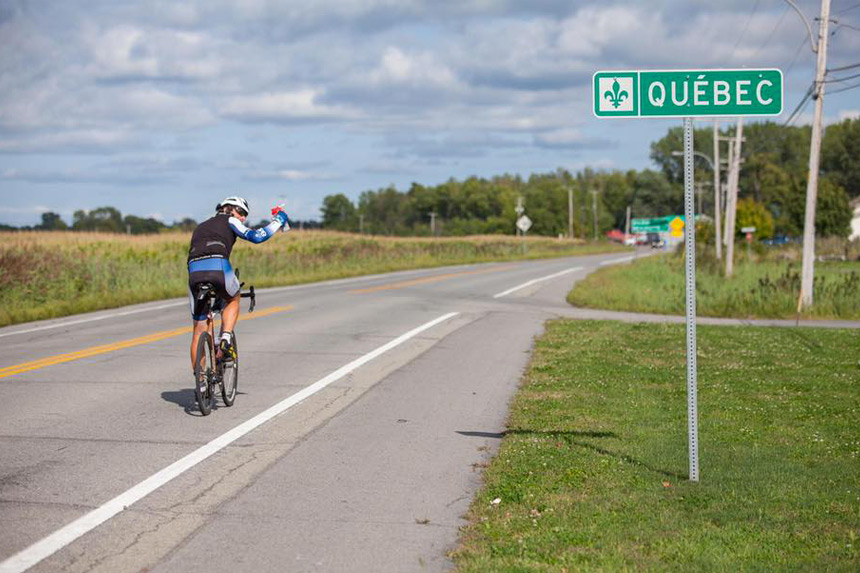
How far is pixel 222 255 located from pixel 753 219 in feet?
280

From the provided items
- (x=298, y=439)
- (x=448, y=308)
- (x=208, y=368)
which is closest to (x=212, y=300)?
(x=208, y=368)

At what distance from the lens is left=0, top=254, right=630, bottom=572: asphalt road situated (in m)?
5.43

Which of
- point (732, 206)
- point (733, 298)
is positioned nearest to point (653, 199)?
point (732, 206)

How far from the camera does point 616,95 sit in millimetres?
7031

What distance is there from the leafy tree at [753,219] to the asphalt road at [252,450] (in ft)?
249

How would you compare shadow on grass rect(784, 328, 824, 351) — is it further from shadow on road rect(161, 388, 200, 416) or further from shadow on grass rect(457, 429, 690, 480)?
shadow on road rect(161, 388, 200, 416)

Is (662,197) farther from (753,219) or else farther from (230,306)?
(230,306)

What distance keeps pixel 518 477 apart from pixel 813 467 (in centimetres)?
219

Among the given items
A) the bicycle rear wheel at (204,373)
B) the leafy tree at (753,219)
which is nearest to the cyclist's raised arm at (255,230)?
the bicycle rear wheel at (204,373)

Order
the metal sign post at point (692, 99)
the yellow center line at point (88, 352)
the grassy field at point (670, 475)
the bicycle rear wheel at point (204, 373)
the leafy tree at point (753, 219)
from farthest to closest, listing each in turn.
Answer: the leafy tree at point (753, 219), the yellow center line at point (88, 352), the bicycle rear wheel at point (204, 373), the metal sign post at point (692, 99), the grassy field at point (670, 475)

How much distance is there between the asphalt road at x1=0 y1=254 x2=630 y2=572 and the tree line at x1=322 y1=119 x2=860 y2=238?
79.3 meters

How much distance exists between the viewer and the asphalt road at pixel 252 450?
543cm

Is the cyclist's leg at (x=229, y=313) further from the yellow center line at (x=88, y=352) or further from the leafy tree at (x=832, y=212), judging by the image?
the leafy tree at (x=832, y=212)

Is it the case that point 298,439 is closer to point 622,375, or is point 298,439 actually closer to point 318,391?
point 318,391
